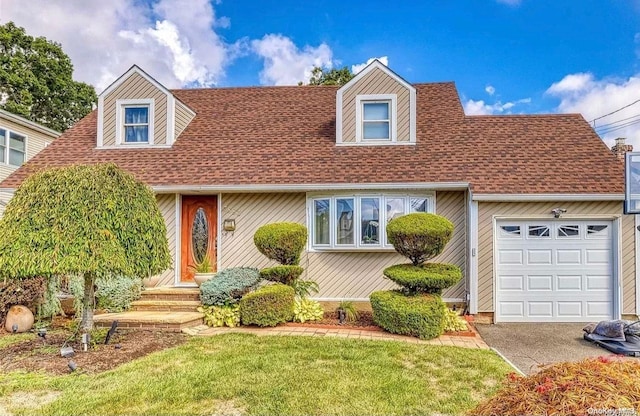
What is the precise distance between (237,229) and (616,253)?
8606 mm

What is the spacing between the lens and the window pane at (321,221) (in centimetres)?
955

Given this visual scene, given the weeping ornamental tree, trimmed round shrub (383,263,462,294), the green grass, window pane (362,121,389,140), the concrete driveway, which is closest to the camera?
the green grass

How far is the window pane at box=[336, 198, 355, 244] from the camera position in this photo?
941 centimetres

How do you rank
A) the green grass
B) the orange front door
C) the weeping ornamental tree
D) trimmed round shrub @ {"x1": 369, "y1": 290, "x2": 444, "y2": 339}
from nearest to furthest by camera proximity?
1. the green grass
2. the weeping ornamental tree
3. trimmed round shrub @ {"x1": 369, "y1": 290, "x2": 444, "y2": 339}
4. the orange front door

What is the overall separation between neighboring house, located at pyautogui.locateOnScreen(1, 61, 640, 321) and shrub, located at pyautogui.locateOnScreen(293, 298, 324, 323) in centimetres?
95

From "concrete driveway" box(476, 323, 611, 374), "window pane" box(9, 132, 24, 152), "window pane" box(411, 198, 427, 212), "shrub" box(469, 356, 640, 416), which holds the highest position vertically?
"window pane" box(9, 132, 24, 152)

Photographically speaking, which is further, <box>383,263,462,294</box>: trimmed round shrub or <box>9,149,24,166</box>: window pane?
<box>9,149,24,166</box>: window pane

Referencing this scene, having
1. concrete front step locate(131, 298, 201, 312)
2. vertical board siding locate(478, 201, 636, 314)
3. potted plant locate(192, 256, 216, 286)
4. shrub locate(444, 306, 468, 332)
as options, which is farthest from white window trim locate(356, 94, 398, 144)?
concrete front step locate(131, 298, 201, 312)

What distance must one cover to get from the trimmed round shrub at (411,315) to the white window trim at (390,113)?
4.63 meters

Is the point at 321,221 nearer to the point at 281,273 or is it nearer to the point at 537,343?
the point at 281,273

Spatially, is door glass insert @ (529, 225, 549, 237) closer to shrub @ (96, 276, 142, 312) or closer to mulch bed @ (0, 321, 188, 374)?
mulch bed @ (0, 321, 188, 374)

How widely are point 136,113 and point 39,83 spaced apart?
20.7 metres

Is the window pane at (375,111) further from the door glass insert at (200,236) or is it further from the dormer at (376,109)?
the door glass insert at (200,236)

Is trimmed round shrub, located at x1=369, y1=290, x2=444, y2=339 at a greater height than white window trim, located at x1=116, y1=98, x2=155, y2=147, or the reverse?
white window trim, located at x1=116, y1=98, x2=155, y2=147
